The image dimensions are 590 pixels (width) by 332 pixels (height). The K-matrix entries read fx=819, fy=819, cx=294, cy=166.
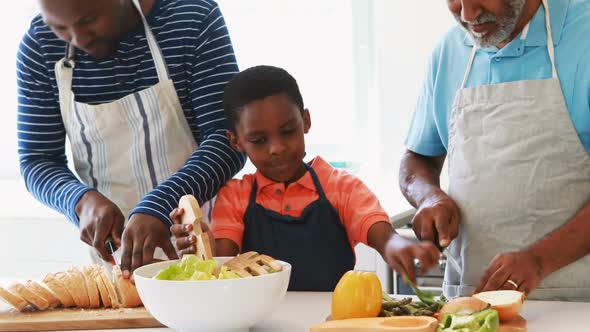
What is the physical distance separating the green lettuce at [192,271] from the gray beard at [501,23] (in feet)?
→ 2.30

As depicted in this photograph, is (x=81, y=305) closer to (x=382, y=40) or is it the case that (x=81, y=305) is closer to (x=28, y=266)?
(x=28, y=266)

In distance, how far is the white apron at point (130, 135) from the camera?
64.0 inches

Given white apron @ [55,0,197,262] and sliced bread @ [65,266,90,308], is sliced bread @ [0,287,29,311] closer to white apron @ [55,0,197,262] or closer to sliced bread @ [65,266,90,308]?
sliced bread @ [65,266,90,308]

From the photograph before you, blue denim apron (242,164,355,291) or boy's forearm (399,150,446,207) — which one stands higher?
boy's forearm (399,150,446,207)

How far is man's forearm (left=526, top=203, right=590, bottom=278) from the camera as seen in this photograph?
1379 mm

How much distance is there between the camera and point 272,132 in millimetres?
1522

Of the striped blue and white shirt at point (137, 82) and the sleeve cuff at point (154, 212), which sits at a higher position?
the striped blue and white shirt at point (137, 82)

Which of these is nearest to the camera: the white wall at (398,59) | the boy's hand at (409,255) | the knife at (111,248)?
the boy's hand at (409,255)

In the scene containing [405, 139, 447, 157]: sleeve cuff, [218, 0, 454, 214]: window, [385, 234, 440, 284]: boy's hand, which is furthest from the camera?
[218, 0, 454, 214]: window

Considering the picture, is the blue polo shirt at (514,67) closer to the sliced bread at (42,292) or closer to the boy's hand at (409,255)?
the boy's hand at (409,255)

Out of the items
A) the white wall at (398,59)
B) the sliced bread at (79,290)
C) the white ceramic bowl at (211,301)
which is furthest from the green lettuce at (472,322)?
the white wall at (398,59)

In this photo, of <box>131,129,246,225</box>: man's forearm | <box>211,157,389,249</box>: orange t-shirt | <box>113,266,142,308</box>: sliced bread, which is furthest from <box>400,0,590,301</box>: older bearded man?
<box>113,266,142,308</box>: sliced bread

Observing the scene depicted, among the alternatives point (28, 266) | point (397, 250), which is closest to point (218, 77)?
point (397, 250)

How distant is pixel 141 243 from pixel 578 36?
34.4 inches
